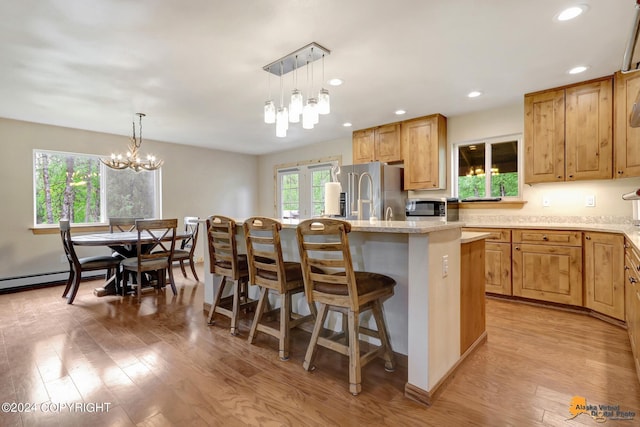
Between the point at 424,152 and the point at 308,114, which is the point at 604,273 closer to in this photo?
the point at 424,152

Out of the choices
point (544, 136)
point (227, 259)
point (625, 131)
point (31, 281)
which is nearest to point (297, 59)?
point (227, 259)

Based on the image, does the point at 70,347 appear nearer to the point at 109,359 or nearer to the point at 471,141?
the point at 109,359

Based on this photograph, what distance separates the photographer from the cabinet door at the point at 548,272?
3189 millimetres

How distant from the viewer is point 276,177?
7.15 meters

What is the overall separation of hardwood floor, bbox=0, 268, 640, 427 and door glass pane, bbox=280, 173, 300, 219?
13.0ft

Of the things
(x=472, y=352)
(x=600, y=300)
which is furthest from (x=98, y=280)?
(x=600, y=300)

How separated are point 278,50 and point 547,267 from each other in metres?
3.45

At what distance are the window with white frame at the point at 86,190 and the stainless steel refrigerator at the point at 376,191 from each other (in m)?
3.57

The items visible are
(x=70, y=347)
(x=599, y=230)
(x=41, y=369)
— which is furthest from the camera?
(x=599, y=230)

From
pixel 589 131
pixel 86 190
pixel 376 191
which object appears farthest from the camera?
pixel 86 190

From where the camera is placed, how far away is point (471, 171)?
4383mm

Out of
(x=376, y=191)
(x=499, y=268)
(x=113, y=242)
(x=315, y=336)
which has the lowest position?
(x=315, y=336)

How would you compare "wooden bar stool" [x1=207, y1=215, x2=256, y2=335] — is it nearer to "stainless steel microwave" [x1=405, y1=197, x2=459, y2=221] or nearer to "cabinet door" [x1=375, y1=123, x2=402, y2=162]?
"stainless steel microwave" [x1=405, y1=197, x2=459, y2=221]

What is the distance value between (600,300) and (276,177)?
5788mm
